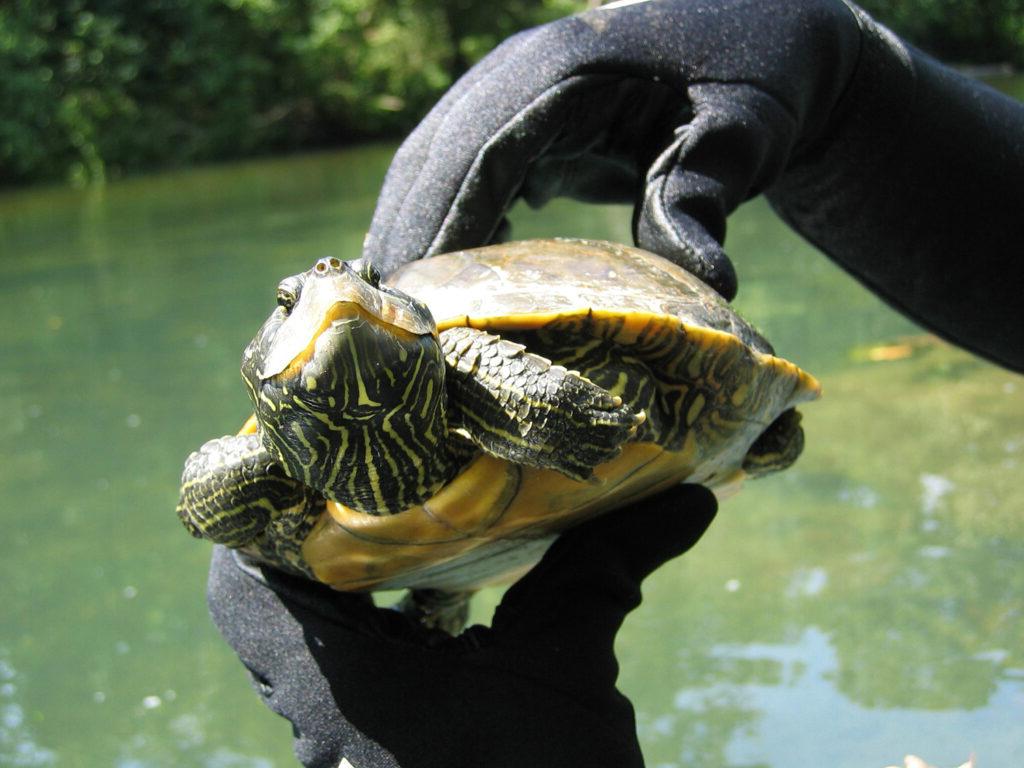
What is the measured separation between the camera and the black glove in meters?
1.70

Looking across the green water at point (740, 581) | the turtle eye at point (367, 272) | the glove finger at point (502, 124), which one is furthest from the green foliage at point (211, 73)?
→ the turtle eye at point (367, 272)

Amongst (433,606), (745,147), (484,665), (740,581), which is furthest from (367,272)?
Result: (740,581)

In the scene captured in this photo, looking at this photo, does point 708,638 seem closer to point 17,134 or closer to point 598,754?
point 598,754

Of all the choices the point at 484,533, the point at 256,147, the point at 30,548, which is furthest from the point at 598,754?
the point at 256,147

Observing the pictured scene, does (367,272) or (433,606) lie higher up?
(367,272)

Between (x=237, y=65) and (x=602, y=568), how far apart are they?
1825 centimetres

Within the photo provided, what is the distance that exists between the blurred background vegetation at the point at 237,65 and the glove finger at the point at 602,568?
1519 centimetres

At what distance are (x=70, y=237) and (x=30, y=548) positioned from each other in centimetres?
669

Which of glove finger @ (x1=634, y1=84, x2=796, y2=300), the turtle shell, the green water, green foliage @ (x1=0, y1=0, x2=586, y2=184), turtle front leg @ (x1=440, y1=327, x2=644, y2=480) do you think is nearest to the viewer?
turtle front leg @ (x1=440, y1=327, x2=644, y2=480)

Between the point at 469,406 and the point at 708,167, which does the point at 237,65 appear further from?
the point at 469,406

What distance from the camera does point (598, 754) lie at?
1481 mm

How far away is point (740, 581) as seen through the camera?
2.86 m

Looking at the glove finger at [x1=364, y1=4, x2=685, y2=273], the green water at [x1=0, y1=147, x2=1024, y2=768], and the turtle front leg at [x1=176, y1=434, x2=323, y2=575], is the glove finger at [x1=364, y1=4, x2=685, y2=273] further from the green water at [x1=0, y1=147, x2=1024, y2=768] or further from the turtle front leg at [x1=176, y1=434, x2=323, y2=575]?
the green water at [x1=0, y1=147, x2=1024, y2=768]

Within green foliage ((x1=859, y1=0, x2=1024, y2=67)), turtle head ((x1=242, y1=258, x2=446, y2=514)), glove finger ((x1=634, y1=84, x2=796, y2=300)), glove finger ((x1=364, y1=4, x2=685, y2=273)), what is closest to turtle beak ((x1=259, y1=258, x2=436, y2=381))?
turtle head ((x1=242, y1=258, x2=446, y2=514))
